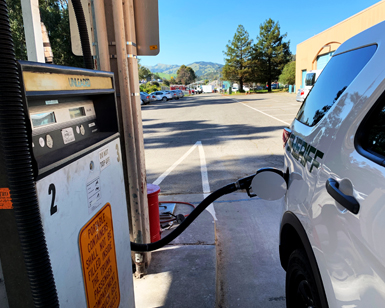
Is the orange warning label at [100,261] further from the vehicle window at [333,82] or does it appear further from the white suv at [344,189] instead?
the vehicle window at [333,82]

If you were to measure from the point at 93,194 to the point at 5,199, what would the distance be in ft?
1.85

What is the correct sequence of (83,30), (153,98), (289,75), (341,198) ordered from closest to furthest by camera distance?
(341,198) → (83,30) → (153,98) → (289,75)

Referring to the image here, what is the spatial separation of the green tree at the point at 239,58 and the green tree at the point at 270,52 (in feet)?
5.51

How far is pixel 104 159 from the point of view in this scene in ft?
6.07

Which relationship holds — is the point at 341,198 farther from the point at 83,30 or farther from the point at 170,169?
the point at 170,169

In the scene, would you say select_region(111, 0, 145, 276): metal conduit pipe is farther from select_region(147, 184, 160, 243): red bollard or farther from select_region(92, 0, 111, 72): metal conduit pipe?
select_region(147, 184, 160, 243): red bollard

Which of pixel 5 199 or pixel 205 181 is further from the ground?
pixel 5 199

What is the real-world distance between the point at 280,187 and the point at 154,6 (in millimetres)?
1968

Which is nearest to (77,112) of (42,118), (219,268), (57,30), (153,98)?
(42,118)

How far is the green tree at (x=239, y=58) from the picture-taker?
65500 millimetres

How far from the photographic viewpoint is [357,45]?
181 cm

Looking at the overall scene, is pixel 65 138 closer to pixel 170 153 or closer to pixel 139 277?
pixel 139 277

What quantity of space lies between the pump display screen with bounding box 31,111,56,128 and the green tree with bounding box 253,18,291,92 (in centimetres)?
6725

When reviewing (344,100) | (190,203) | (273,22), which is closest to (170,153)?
(190,203)
